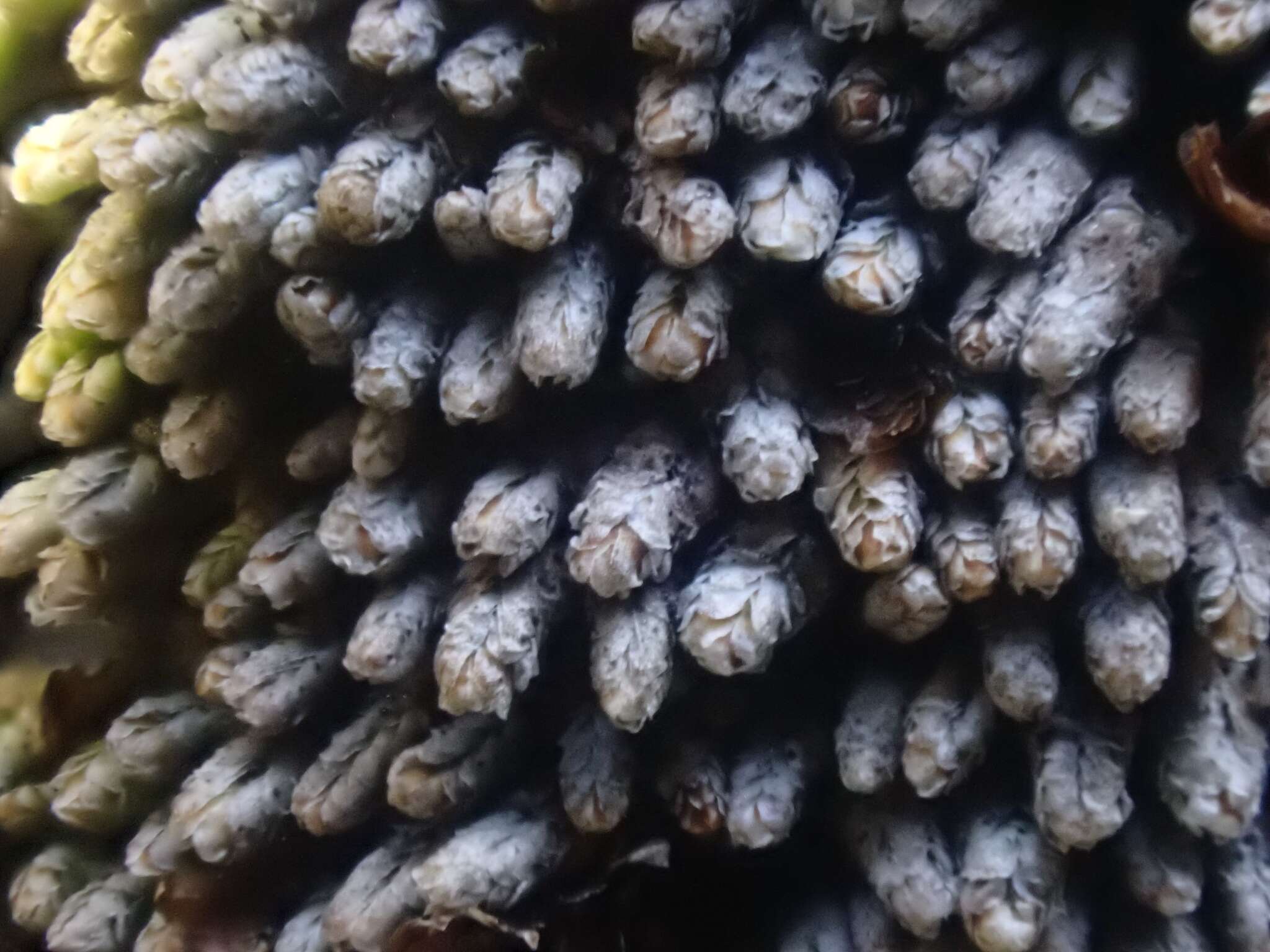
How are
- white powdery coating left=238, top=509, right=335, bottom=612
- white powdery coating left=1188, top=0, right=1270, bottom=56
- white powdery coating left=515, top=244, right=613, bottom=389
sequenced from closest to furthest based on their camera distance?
1. white powdery coating left=1188, top=0, right=1270, bottom=56
2. white powdery coating left=515, top=244, right=613, bottom=389
3. white powdery coating left=238, top=509, right=335, bottom=612

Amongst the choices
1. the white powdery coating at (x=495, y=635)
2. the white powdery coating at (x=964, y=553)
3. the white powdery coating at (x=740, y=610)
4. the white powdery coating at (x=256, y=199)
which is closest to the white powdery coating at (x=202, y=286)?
the white powdery coating at (x=256, y=199)

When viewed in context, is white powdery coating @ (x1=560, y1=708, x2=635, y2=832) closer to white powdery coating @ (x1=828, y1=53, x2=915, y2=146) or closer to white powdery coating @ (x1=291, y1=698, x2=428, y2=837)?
white powdery coating @ (x1=291, y1=698, x2=428, y2=837)

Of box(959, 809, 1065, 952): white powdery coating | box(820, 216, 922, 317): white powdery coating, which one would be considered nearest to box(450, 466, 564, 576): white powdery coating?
box(820, 216, 922, 317): white powdery coating

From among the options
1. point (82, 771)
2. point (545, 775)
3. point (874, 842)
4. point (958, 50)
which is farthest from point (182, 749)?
point (958, 50)

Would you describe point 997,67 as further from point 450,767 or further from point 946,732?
point 450,767

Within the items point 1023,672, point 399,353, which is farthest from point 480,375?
point 1023,672

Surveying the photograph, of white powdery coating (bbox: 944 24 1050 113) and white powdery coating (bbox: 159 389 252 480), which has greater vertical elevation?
white powdery coating (bbox: 944 24 1050 113)

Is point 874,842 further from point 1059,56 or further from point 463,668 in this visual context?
point 1059,56
